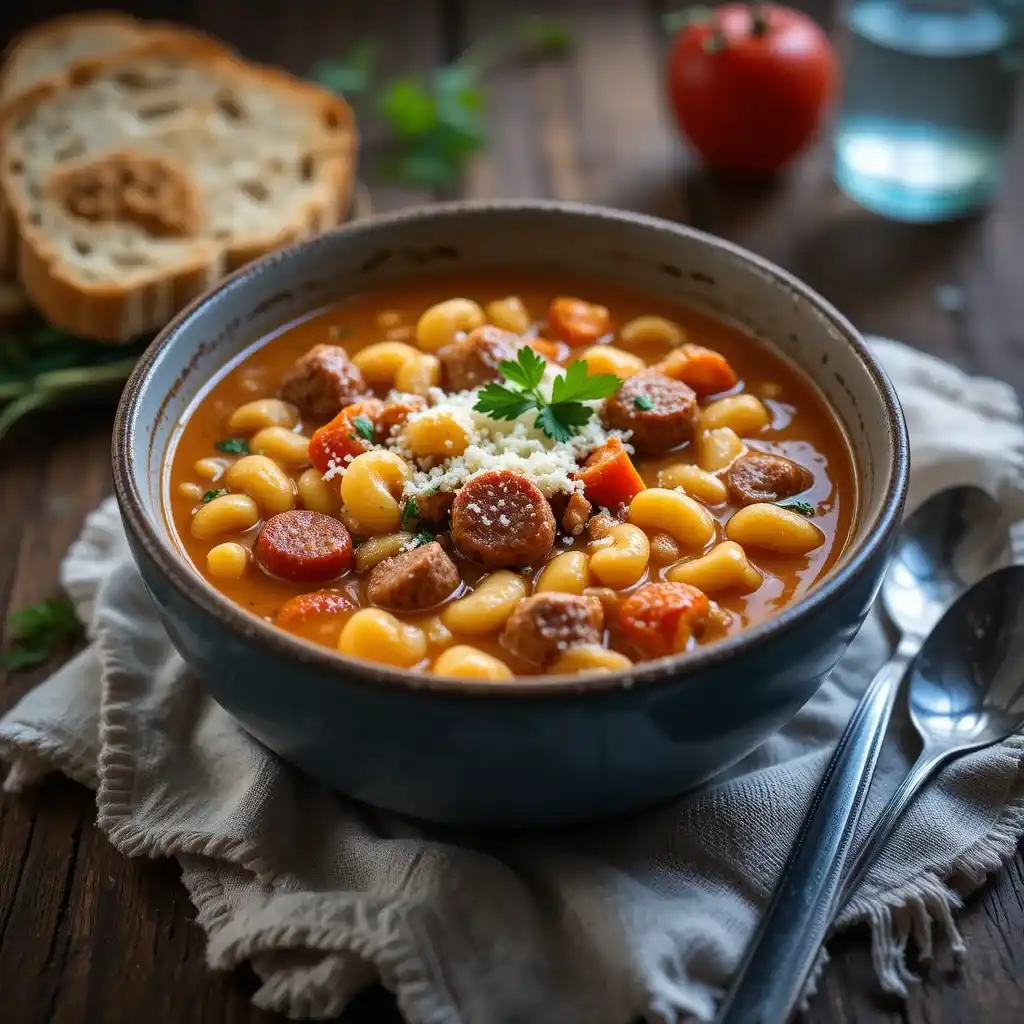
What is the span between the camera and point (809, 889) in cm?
239

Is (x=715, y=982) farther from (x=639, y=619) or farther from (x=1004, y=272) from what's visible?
(x=1004, y=272)

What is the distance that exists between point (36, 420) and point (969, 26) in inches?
124

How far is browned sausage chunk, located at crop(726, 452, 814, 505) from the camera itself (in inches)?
113

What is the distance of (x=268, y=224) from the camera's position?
4168 millimetres

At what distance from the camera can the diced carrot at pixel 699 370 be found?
3.13 meters

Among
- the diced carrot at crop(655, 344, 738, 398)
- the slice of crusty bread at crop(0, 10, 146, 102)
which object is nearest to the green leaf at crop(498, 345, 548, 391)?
the diced carrot at crop(655, 344, 738, 398)

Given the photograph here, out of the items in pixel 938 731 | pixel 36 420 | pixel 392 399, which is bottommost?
pixel 36 420

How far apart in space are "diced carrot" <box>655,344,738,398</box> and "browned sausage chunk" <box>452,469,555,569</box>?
61 cm

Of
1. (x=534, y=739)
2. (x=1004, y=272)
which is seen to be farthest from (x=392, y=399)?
(x=1004, y=272)

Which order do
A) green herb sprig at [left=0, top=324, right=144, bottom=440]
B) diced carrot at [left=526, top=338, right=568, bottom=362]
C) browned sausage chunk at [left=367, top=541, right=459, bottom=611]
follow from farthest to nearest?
1. green herb sprig at [left=0, top=324, right=144, bottom=440]
2. diced carrot at [left=526, top=338, right=568, bottom=362]
3. browned sausage chunk at [left=367, top=541, right=459, bottom=611]

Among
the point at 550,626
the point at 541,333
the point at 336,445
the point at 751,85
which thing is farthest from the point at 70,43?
the point at 550,626

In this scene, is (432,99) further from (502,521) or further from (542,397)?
(502,521)

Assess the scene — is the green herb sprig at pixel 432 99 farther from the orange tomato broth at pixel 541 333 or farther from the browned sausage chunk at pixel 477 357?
the browned sausage chunk at pixel 477 357

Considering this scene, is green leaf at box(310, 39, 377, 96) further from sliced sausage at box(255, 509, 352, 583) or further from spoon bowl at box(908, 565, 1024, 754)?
spoon bowl at box(908, 565, 1024, 754)
